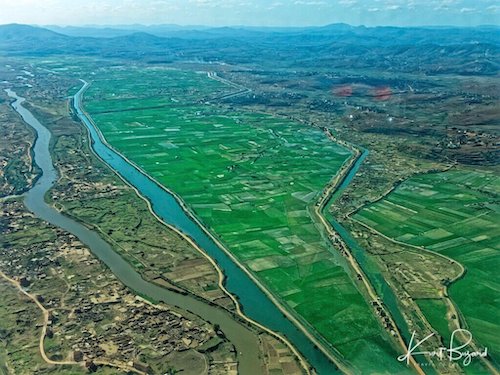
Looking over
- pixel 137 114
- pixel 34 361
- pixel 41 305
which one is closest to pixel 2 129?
pixel 137 114

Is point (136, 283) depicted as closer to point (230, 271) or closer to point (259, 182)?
point (230, 271)

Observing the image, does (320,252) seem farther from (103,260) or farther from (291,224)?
(103,260)
